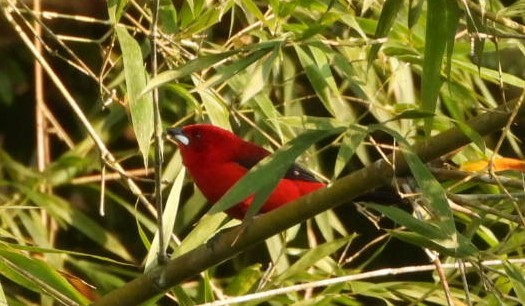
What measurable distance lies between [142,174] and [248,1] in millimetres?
1234

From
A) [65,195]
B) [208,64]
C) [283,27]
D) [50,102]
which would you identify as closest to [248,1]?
[283,27]

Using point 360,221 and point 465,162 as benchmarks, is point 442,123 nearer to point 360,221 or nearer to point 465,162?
point 465,162

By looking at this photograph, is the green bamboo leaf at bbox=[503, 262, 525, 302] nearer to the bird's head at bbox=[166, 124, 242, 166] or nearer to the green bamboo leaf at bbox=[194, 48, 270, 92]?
the green bamboo leaf at bbox=[194, 48, 270, 92]

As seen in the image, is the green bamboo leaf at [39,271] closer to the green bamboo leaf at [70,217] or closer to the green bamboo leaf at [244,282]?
the green bamboo leaf at [244,282]

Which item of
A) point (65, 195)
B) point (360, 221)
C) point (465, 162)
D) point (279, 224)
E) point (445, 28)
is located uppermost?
point (445, 28)

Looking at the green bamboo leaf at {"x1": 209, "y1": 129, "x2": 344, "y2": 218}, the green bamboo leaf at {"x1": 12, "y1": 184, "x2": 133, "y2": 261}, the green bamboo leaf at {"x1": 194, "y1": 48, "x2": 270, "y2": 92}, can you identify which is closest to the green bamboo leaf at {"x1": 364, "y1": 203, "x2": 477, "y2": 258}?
the green bamboo leaf at {"x1": 209, "y1": 129, "x2": 344, "y2": 218}

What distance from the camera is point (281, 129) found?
2.92 metres

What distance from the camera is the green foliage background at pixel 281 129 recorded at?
209 cm

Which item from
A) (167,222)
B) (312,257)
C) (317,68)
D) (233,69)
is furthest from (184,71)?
(312,257)

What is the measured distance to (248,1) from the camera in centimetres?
248

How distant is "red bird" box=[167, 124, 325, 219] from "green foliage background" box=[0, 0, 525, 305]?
6cm

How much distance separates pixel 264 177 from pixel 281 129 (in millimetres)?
960

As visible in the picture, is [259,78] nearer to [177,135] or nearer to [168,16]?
[168,16]

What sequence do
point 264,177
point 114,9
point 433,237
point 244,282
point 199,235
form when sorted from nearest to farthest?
point 264,177
point 433,237
point 114,9
point 199,235
point 244,282
